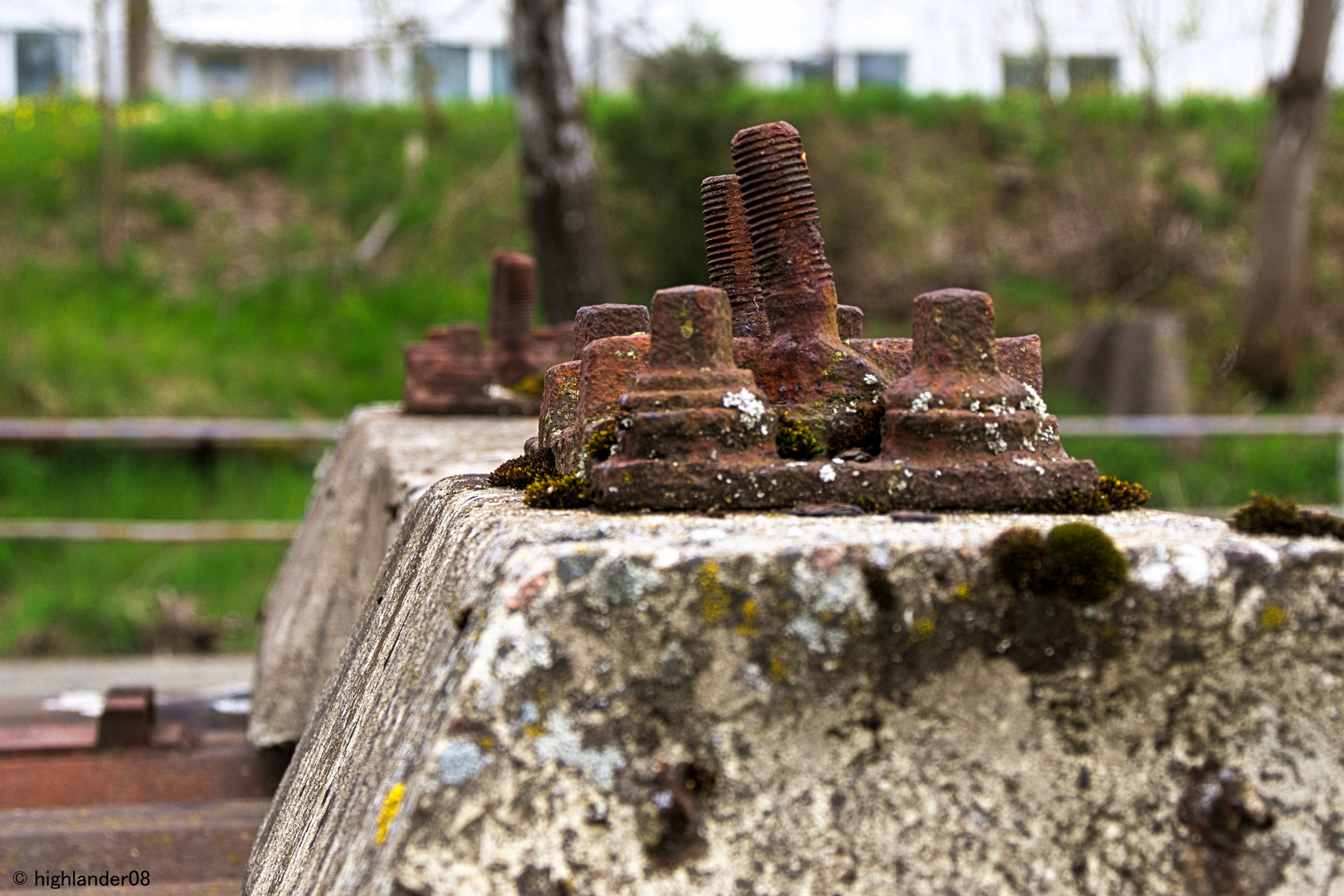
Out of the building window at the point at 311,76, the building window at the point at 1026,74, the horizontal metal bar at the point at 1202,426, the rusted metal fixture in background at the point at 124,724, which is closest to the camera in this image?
the rusted metal fixture in background at the point at 124,724

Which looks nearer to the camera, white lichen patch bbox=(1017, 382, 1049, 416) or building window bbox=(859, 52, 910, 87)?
white lichen patch bbox=(1017, 382, 1049, 416)

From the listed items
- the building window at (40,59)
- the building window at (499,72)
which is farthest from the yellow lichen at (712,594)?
the building window at (499,72)

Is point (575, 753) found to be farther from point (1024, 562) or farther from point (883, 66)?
point (883, 66)

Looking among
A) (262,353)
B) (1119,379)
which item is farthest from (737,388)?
(1119,379)

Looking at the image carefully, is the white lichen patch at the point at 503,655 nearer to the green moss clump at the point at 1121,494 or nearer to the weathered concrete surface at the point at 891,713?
the weathered concrete surface at the point at 891,713

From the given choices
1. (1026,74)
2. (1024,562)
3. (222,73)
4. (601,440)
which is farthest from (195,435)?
(222,73)

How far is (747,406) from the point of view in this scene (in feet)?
4.84

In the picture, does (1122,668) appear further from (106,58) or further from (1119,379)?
(106,58)

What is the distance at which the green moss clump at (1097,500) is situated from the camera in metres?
1.54

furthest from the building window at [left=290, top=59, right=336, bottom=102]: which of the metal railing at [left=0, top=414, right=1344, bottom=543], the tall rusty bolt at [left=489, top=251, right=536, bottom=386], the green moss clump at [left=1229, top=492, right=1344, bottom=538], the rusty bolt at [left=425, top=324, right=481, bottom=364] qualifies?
the green moss clump at [left=1229, top=492, right=1344, bottom=538]

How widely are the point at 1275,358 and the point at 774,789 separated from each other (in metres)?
11.5

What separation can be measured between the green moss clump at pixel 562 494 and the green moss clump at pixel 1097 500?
0.50 metres

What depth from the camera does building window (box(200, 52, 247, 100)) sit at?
27188 millimetres

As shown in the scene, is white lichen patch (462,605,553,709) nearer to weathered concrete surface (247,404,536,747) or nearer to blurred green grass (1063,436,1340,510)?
weathered concrete surface (247,404,536,747)
